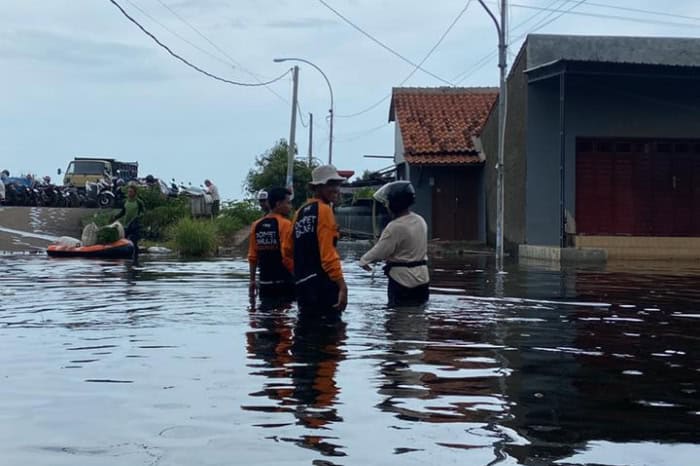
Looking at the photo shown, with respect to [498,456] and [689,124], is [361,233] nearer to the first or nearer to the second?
[689,124]

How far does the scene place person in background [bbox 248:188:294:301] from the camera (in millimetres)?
11461

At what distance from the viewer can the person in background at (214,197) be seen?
40344 mm

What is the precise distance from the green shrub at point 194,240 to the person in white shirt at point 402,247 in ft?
61.5

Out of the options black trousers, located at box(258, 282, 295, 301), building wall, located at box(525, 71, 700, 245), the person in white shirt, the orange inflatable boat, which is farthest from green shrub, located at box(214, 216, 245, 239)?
the person in white shirt

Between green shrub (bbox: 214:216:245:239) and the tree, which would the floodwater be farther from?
the tree

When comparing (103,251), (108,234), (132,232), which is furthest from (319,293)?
(132,232)

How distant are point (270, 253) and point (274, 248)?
0.12m

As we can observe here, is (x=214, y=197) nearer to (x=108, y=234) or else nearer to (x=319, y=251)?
(x=108, y=234)

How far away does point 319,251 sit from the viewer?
9680 millimetres

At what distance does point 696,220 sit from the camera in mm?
31359

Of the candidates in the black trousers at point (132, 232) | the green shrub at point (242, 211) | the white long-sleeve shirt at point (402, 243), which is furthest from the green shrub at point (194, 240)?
the white long-sleeve shirt at point (402, 243)

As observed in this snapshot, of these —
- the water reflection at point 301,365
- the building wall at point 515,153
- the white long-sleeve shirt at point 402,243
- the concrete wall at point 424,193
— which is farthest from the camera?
the concrete wall at point 424,193

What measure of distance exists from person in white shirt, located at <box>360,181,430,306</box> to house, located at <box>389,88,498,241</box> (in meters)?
26.3

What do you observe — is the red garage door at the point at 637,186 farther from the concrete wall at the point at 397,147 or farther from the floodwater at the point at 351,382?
the floodwater at the point at 351,382
